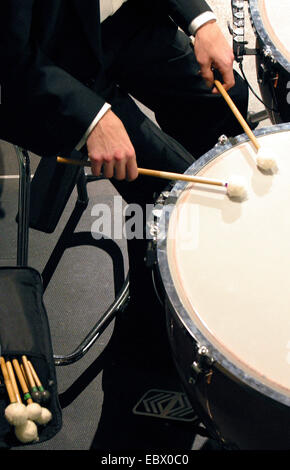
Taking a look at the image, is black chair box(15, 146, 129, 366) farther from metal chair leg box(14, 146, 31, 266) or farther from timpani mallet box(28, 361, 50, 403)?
timpani mallet box(28, 361, 50, 403)

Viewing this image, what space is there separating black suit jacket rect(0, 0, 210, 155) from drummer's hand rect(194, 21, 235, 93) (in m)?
0.22

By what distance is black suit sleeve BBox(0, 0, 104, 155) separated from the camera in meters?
0.92

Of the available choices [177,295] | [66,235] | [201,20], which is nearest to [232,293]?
[177,295]

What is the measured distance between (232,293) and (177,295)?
86 mm

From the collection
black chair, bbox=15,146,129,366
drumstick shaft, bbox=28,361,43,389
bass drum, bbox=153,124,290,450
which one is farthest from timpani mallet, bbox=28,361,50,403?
black chair, bbox=15,146,129,366

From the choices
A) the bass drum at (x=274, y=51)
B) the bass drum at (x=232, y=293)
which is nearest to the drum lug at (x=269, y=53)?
the bass drum at (x=274, y=51)

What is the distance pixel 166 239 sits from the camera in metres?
0.92

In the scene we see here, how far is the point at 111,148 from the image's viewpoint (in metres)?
0.98

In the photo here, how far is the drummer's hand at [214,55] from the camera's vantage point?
1.13 metres

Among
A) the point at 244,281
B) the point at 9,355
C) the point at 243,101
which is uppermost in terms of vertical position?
the point at 243,101
